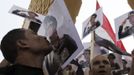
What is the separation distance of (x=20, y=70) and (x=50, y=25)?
70cm

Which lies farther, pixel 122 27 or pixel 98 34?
pixel 98 34

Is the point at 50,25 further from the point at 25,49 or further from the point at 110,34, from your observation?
the point at 110,34

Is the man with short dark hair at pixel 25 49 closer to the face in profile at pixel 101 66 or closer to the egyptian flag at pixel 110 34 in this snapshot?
the face in profile at pixel 101 66

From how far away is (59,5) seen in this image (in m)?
3.45

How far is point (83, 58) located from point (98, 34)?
880 mm

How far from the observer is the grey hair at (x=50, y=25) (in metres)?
3.49

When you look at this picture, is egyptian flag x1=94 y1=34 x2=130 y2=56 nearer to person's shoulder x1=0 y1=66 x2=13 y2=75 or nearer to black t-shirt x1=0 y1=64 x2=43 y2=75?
black t-shirt x1=0 y1=64 x2=43 y2=75

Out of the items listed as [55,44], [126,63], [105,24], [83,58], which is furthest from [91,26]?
[55,44]

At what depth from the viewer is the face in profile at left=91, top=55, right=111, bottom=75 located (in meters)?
3.84

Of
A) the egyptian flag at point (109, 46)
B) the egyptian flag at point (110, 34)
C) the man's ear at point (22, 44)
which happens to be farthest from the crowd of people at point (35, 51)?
the egyptian flag at point (110, 34)

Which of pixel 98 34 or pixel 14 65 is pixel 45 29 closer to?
pixel 14 65

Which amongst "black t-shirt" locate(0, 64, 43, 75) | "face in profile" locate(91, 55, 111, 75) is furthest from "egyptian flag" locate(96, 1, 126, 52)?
"black t-shirt" locate(0, 64, 43, 75)

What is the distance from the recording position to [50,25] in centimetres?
354

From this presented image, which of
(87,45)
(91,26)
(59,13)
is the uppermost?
(59,13)
